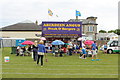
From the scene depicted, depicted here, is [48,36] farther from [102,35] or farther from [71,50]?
[102,35]

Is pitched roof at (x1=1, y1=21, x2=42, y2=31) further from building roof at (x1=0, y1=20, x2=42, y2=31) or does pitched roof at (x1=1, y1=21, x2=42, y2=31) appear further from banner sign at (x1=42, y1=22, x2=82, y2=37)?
banner sign at (x1=42, y1=22, x2=82, y2=37)

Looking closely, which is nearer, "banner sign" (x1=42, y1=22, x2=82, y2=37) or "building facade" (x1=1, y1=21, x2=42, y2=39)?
"banner sign" (x1=42, y1=22, x2=82, y2=37)

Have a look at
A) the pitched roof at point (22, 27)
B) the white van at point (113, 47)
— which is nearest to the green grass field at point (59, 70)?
the white van at point (113, 47)

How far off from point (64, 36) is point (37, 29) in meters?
33.9

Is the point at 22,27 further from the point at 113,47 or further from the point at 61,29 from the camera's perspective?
the point at 113,47

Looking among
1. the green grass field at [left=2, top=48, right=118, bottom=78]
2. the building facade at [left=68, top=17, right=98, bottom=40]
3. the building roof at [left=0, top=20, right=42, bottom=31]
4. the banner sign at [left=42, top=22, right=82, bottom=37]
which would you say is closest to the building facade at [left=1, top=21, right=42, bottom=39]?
the building roof at [left=0, top=20, right=42, bottom=31]

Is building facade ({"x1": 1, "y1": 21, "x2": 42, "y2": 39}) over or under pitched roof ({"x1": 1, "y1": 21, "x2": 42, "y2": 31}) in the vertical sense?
under

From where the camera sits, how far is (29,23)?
65562mm

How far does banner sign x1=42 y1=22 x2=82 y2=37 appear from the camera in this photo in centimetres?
2786

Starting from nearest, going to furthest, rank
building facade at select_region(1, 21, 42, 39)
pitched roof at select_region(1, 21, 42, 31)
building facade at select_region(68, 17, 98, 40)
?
building facade at select_region(1, 21, 42, 39) → pitched roof at select_region(1, 21, 42, 31) → building facade at select_region(68, 17, 98, 40)

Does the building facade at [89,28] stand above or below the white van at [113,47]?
above

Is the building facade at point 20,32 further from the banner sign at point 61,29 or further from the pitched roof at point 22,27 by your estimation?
the banner sign at point 61,29

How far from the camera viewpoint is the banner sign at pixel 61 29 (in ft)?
91.4

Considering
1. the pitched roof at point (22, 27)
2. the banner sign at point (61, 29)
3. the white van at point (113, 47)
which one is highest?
the pitched roof at point (22, 27)
